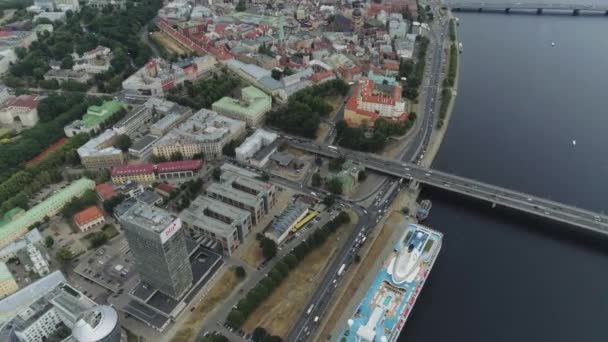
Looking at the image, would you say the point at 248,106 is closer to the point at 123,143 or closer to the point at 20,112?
the point at 123,143

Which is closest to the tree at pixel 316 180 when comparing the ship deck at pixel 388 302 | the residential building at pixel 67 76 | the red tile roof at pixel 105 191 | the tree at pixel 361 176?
the tree at pixel 361 176

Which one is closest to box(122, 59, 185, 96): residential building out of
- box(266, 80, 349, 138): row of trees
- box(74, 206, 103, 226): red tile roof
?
box(266, 80, 349, 138): row of trees

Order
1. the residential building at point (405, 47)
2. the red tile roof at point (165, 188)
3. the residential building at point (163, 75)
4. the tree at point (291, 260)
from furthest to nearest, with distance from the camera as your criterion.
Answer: the residential building at point (405, 47), the residential building at point (163, 75), the red tile roof at point (165, 188), the tree at point (291, 260)

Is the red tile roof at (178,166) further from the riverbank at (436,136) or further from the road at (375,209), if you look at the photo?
the riverbank at (436,136)

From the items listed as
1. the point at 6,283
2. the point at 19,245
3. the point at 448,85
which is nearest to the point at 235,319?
the point at 6,283

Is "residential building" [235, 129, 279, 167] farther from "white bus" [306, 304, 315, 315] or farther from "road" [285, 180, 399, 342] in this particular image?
"white bus" [306, 304, 315, 315]
